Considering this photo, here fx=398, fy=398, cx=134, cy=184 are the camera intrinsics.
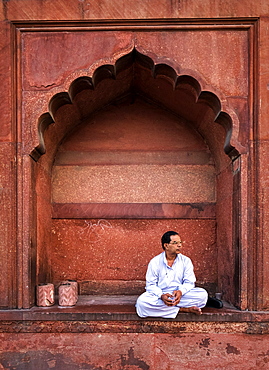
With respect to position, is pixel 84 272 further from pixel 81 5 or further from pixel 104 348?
pixel 81 5

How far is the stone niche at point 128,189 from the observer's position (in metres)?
5.31

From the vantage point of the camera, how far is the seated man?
419 centimetres

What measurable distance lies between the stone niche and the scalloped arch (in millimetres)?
357

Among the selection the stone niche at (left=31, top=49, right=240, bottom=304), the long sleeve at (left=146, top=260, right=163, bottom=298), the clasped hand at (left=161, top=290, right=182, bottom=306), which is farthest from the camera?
the stone niche at (left=31, top=49, right=240, bottom=304)

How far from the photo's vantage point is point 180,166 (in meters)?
5.49

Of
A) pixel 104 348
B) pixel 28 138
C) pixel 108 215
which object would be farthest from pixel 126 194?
pixel 104 348

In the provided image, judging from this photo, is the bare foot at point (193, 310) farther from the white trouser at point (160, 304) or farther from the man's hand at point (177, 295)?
the man's hand at point (177, 295)

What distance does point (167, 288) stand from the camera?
4.48 m

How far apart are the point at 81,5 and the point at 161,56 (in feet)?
3.43

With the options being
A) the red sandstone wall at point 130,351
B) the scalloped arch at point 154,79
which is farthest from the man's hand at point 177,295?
the scalloped arch at point 154,79

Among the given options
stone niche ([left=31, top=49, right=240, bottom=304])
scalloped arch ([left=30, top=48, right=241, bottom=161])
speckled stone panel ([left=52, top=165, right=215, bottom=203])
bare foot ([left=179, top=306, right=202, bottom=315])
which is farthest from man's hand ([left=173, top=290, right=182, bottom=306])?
scalloped arch ([left=30, top=48, right=241, bottom=161])

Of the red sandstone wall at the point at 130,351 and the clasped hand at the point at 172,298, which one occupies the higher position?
the clasped hand at the point at 172,298

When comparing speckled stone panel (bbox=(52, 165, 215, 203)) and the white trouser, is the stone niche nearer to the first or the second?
speckled stone panel (bbox=(52, 165, 215, 203))

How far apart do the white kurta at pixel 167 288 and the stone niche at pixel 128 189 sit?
846 mm
